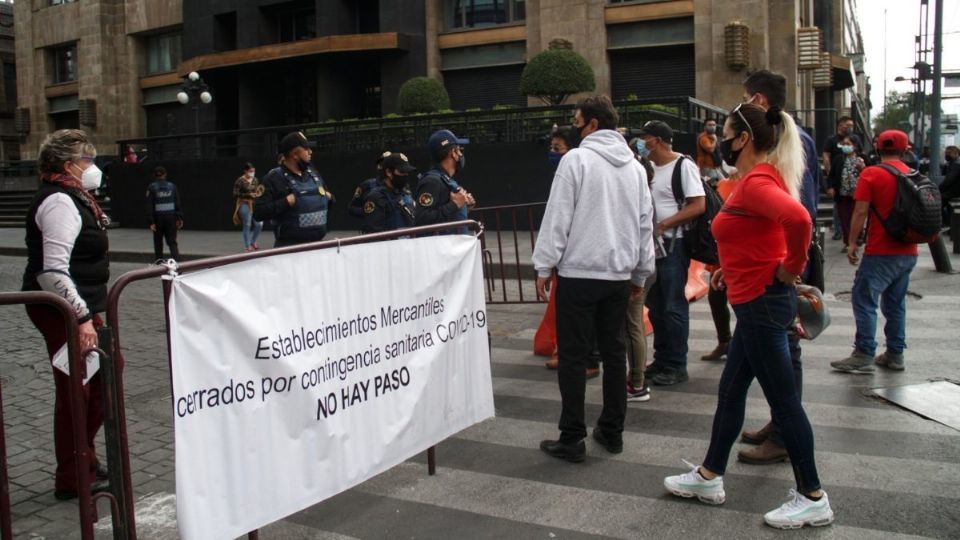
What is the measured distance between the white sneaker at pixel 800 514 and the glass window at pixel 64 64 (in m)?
42.0

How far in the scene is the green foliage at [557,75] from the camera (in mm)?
20422

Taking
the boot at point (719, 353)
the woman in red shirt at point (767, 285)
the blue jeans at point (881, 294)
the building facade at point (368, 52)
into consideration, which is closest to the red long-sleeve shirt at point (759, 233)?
the woman in red shirt at point (767, 285)

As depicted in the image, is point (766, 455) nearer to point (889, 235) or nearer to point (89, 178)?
point (889, 235)

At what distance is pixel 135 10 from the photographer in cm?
3581

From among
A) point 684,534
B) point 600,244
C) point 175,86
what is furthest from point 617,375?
point 175,86

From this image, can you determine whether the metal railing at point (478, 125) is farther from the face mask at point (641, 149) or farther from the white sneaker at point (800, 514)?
the white sneaker at point (800, 514)

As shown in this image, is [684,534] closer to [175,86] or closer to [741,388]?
[741,388]

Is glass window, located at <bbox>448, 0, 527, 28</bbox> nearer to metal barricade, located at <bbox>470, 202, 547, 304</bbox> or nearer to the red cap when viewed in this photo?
metal barricade, located at <bbox>470, 202, 547, 304</bbox>

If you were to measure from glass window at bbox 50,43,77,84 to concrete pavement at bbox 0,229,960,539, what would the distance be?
37.2 meters

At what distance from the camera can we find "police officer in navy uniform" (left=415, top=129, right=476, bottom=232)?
6.48m

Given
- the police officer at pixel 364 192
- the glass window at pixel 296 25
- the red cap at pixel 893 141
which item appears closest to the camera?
the red cap at pixel 893 141

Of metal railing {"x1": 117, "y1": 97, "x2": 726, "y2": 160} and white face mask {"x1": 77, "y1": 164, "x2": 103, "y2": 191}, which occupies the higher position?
metal railing {"x1": 117, "y1": 97, "x2": 726, "y2": 160}

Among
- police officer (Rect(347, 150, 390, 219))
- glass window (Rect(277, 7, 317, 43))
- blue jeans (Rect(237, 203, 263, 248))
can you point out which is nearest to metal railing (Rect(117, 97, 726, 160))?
blue jeans (Rect(237, 203, 263, 248))

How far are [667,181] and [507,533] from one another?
3152 mm
